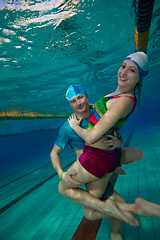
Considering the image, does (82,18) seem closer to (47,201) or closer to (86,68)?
(86,68)

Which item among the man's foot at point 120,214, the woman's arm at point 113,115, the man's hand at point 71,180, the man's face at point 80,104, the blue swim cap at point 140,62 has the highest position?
the blue swim cap at point 140,62

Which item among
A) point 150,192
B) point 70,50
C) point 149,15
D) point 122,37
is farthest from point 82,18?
point 150,192

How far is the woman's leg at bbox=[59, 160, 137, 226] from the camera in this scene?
160cm

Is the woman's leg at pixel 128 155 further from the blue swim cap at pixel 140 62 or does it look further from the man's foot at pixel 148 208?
the blue swim cap at pixel 140 62

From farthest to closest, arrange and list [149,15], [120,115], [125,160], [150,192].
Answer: [150,192]
[149,15]
[125,160]
[120,115]

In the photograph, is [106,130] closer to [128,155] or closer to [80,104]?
[128,155]

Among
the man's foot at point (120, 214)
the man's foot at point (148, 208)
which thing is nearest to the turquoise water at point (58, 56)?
the man's foot at point (120, 214)

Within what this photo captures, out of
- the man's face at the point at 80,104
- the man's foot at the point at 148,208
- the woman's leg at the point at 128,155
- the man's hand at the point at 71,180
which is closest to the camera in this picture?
the man's foot at the point at 148,208

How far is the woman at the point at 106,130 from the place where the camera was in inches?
58.3

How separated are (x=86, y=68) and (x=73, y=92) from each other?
877 cm

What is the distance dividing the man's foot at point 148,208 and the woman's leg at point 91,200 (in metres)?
0.17

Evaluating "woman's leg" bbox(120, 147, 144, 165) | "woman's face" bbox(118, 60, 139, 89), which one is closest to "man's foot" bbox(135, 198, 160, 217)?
"woman's leg" bbox(120, 147, 144, 165)

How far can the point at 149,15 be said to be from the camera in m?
2.48

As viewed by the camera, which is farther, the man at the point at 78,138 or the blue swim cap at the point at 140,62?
the man at the point at 78,138
